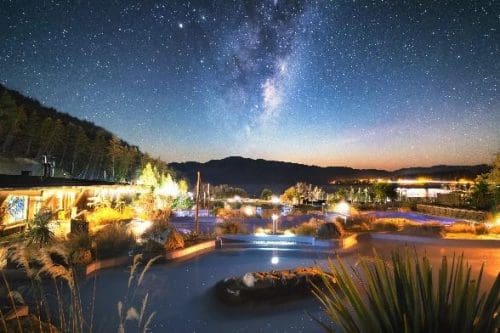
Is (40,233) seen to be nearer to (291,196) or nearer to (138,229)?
(138,229)

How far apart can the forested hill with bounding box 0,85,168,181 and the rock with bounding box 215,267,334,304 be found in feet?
70.0

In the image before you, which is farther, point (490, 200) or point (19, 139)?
point (19, 139)

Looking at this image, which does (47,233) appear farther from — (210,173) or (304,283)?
(210,173)

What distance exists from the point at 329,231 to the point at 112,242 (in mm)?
6465

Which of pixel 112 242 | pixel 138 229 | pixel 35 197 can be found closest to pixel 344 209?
pixel 138 229

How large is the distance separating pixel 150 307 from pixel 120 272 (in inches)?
94.5

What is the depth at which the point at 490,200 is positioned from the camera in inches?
956

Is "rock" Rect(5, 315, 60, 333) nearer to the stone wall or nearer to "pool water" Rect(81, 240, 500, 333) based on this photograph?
"pool water" Rect(81, 240, 500, 333)

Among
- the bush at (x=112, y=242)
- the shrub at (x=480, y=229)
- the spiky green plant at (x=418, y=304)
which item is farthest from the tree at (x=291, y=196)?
the spiky green plant at (x=418, y=304)

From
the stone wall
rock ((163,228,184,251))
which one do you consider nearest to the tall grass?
rock ((163,228,184,251))

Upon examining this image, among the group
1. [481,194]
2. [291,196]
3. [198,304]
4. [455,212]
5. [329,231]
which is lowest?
[198,304]

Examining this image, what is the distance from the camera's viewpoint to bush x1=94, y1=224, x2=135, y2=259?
906 cm

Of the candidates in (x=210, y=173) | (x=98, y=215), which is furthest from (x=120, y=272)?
(x=210, y=173)

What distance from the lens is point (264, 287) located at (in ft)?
23.4
